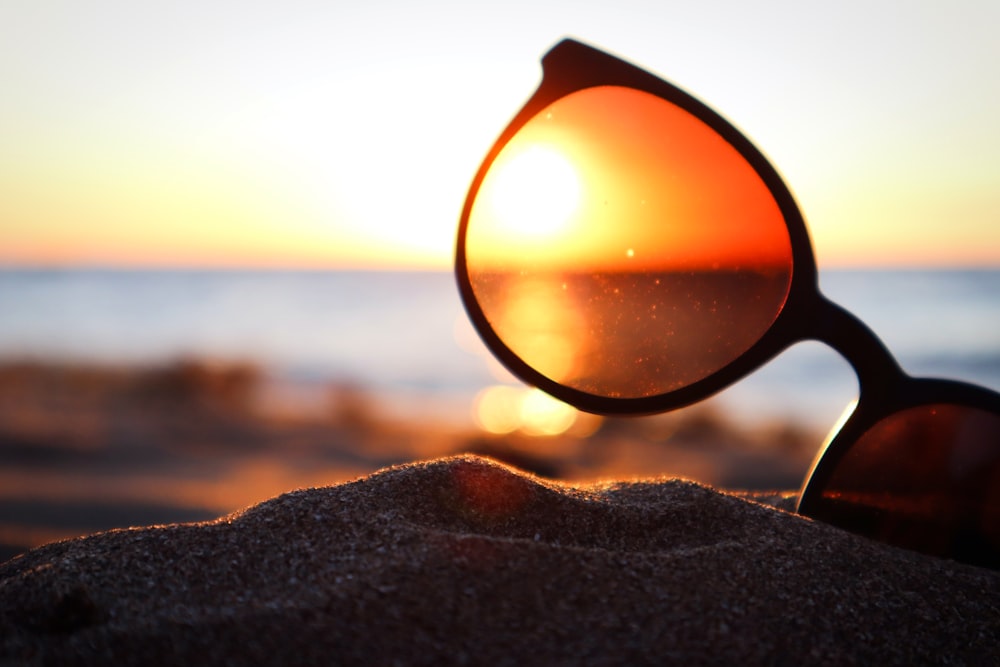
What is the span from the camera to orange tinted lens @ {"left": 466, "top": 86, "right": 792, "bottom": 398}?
2.03 meters

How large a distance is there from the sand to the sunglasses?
0.68 ft

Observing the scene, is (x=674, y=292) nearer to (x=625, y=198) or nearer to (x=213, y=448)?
(x=625, y=198)

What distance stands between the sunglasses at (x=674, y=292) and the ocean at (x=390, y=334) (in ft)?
32.4

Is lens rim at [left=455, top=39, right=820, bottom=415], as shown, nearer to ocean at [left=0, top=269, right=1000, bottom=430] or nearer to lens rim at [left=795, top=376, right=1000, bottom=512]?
lens rim at [left=795, top=376, right=1000, bottom=512]

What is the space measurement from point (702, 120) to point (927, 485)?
1.09m

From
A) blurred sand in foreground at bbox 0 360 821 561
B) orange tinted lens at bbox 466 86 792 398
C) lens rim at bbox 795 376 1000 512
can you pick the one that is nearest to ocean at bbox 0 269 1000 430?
blurred sand in foreground at bbox 0 360 821 561

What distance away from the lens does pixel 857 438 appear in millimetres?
1871

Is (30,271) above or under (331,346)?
above

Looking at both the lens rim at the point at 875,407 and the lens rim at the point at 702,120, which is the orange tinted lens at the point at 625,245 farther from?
the lens rim at the point at 875,407

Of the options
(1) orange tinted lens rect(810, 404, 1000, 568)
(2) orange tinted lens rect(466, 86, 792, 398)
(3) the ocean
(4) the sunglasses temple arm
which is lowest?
(1) orange tinted lens rect(810, 404, 1000, 568)

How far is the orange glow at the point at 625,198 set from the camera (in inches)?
79.7

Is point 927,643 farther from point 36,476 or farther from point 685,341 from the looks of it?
point 36,476

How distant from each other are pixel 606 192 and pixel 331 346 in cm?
2103

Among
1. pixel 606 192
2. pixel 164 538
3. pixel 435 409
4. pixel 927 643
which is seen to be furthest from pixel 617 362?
pixel 435 409
